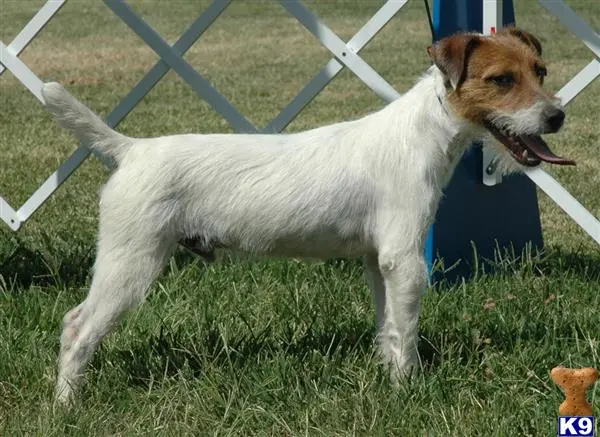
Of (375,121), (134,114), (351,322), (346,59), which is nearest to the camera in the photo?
(375,121)

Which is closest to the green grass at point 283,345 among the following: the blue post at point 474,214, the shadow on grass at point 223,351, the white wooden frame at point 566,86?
the shadow on grass at point 223,351

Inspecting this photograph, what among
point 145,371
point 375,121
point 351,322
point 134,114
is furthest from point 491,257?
point 134,114

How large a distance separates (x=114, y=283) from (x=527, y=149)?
162 cm

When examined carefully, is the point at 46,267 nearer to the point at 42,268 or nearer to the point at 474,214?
the point at 42,268

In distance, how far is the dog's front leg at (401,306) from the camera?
4457mm

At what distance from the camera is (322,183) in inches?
176

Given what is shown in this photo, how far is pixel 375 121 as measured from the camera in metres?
4.64

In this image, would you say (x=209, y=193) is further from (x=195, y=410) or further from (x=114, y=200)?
(x=195, y=410)

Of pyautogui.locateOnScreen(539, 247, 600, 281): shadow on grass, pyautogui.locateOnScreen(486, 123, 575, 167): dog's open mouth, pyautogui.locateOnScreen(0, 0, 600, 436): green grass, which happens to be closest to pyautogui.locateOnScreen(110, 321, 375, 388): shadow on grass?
pyautogui.locateOnScreen(0, 0, 600, 436): green grass

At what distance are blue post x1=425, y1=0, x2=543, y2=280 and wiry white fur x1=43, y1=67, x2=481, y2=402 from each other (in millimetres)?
1397

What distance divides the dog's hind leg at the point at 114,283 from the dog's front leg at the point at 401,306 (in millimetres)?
838

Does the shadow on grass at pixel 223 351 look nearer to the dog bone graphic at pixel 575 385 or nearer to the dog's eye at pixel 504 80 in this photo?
the dog's eye at pixel 504 80

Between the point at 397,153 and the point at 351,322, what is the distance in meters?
1.04

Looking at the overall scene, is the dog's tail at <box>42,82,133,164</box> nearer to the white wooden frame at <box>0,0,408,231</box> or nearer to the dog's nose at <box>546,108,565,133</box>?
the white wooden frame at <box>0,0,408,231</box>
